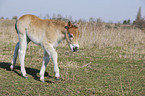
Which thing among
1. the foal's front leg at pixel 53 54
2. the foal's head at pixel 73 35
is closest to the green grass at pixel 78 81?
the foal's front leg at pixel 53 54

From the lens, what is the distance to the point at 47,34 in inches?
224

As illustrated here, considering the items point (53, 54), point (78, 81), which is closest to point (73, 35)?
point (53, 54)

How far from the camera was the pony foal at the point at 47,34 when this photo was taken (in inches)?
213

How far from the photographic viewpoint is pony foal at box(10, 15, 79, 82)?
5422mm

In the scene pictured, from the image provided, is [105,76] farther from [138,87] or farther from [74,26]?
[74,26]

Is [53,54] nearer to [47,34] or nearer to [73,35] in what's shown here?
[47,34]

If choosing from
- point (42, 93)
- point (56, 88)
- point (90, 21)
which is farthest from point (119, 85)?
point (90, 21)

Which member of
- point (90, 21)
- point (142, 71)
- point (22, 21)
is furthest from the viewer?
point (90, 21)

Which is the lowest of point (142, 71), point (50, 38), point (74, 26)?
point (142, 71)

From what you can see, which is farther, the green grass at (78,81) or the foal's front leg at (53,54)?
the foal's front leg at (53,54)

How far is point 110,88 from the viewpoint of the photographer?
Result: 562 cm

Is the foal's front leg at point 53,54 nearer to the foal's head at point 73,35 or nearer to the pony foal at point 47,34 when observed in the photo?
the pony foal at point 47,34

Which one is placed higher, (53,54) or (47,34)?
(47,34)

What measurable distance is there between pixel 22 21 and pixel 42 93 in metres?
2.66
